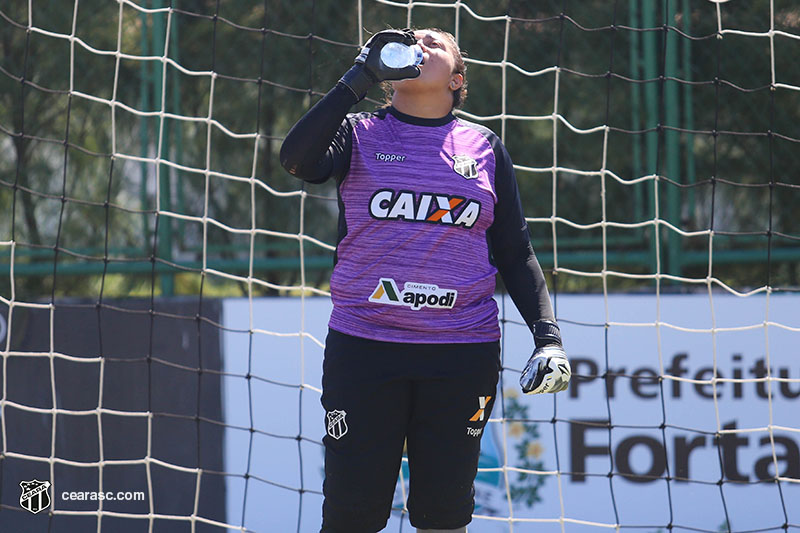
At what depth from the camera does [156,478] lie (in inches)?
146

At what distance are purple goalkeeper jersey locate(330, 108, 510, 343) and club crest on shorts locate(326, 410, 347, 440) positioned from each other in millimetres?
182

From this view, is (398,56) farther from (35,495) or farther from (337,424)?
(35,495)

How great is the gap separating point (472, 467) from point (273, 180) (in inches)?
96.6

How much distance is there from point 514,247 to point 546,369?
1.03ft

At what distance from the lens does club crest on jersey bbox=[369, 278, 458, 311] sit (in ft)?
6.73

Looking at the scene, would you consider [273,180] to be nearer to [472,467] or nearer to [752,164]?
[752,164]

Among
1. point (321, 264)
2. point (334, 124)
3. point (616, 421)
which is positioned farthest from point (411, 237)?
point (321, 264)

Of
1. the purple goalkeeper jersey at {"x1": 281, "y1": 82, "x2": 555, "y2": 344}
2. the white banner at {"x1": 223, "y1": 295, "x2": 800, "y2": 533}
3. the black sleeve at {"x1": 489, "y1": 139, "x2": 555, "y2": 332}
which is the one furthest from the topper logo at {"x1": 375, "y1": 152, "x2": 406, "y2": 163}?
the white banner at {"x1": 223, "y1": 295, "x2": 800, "y2": 533}

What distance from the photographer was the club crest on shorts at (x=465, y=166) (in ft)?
6.89

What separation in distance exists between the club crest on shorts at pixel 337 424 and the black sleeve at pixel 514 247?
0.51m

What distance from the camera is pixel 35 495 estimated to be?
3.71 metres

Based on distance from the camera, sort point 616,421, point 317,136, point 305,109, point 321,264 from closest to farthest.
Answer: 1. point 317,136
2. point 616,421
3. point 321,264
4. point 305,109

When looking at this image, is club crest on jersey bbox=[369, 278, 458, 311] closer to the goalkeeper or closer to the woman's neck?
the goalkeeper

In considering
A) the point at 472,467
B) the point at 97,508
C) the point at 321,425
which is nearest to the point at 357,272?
the point at 472,467
